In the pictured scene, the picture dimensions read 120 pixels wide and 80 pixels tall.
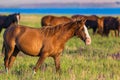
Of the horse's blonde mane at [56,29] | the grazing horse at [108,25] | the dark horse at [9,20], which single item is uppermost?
the horse's blonde mane at [56,29]

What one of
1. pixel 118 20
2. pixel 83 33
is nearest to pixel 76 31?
pixel 83 33

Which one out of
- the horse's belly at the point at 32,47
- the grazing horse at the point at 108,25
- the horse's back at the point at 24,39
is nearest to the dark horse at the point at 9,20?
the grazing horse at the point at 108,25

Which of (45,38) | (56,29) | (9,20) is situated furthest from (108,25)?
(45,38)

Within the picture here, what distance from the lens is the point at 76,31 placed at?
8219 millimetres

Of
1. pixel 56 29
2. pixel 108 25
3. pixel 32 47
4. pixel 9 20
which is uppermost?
pixel 56 29

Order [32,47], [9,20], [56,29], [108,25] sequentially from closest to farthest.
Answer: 1. [32,47]
2. [56,29]
3. [9,20]
4. [108,25]

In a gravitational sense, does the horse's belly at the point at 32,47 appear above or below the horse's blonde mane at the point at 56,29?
below

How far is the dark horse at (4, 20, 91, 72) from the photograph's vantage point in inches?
318

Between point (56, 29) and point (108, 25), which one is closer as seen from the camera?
point (56, 29)

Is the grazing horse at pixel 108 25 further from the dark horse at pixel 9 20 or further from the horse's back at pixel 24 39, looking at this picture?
the horse's back at pixel 24 39

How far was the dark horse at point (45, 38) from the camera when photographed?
318 inches

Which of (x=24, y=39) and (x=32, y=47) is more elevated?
(x=24, y=39)

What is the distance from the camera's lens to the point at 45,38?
8.23 meters

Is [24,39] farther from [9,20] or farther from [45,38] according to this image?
[9,20]
